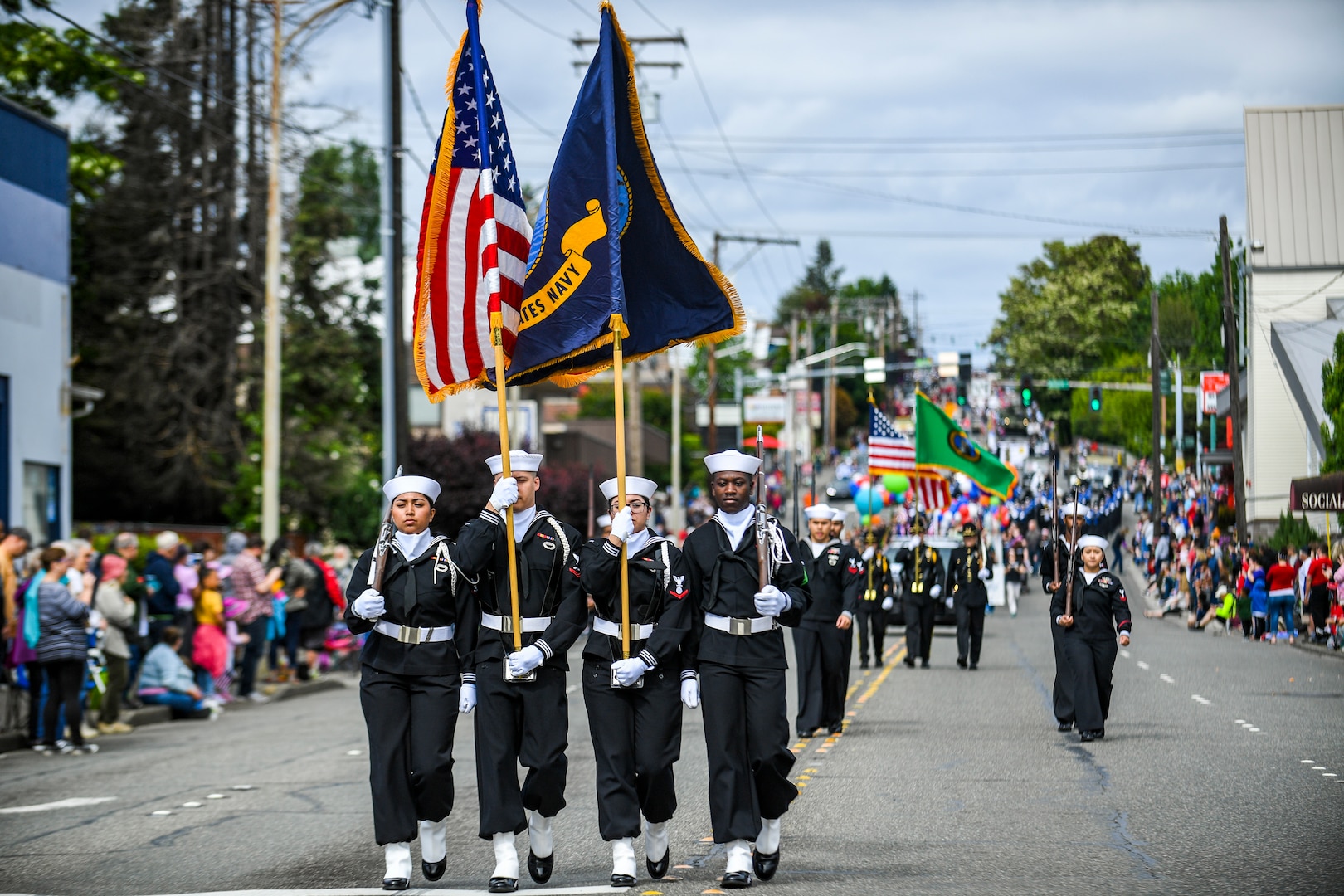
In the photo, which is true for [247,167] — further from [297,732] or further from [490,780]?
[490,780]

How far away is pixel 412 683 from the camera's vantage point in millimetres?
7949

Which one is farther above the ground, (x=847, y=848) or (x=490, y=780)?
(x=490, y=780)

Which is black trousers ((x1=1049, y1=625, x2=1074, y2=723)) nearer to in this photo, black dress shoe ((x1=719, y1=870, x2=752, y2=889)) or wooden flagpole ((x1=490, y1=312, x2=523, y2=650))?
black dress shoe ((x1=719, y1=870, x2=752, y2=889))

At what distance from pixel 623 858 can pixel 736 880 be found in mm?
530

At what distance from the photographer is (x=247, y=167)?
120ft

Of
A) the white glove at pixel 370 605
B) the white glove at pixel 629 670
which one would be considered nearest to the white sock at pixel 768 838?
the white glove at pixel 629 670

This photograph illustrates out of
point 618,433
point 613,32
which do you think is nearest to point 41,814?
point 618,433

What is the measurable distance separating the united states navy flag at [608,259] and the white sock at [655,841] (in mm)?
2678

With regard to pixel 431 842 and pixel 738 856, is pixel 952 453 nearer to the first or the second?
pixel 738 856

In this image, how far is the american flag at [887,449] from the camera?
94.2 ft

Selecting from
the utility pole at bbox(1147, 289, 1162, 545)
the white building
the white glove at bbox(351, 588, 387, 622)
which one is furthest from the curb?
the utility pole at bbox(1147, 289, 1162, 545)

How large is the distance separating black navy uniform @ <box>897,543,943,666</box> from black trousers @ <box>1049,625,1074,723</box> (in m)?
7.14

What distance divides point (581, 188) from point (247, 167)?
1141 inches

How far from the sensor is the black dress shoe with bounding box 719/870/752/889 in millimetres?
Result: 7621
